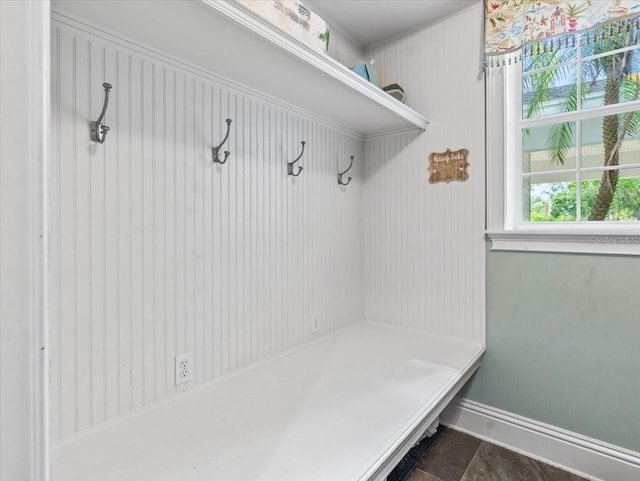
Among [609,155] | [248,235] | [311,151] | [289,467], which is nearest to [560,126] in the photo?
[609,155]

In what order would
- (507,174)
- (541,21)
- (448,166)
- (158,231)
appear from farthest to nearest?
1. (448,166)
2. (507,174)
3. (541,21)
4. (158,231)

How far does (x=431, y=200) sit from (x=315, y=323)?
1.01m

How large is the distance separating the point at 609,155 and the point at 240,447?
2.02 metres

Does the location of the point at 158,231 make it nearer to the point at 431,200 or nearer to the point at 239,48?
the point at 239,48

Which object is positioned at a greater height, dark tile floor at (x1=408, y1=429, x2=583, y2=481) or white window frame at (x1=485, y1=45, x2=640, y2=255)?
white window frame at (x1=485, y1=45, x2=640, y2=255)

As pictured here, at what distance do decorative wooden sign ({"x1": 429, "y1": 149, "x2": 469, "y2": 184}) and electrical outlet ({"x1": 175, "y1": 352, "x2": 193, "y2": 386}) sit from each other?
161 centimetres

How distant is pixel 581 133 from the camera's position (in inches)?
67.2

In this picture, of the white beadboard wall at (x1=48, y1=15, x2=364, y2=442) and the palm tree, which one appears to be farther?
the palm tree

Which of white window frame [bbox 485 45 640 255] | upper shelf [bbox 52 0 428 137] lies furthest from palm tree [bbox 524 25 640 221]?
upper shelf [bbox 52 0 428 137]

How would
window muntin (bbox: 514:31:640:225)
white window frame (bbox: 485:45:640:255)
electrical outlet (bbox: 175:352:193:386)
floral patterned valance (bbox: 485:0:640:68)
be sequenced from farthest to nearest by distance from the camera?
white window frame (bbox: 485:45:640:255), window muntin (bbox: 514:31:640:225), floral patterned valance (bbox: 485:0:640:68), electrical outlet (bbox: 175:352:193:386)

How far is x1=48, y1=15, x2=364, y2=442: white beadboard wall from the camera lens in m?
1.05

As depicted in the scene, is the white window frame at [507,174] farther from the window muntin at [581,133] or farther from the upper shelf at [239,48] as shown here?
the upper shelf at [239,48]

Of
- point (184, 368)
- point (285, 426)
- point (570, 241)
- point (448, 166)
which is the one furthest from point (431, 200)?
point (184, 368)

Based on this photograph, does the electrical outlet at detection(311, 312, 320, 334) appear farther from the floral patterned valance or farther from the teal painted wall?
the floral patterned valance
